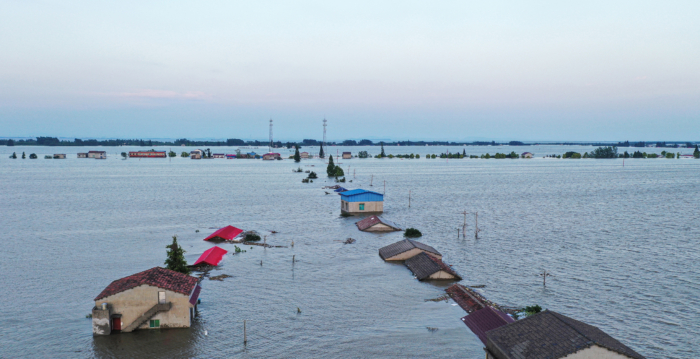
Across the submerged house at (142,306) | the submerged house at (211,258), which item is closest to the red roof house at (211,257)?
the submerged house at (211,258)

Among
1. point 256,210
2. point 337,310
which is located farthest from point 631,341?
point 256,210

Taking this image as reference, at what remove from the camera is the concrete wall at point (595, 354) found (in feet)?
72.3

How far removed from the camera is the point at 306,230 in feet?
209

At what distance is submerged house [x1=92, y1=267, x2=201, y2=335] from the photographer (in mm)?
30375

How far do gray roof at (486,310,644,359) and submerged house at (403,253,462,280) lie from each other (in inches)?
560

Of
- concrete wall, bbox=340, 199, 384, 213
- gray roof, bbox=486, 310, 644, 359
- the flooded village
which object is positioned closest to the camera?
gray roof, bbox=486, 310, 644, 359

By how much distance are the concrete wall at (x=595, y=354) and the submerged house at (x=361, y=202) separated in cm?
5267

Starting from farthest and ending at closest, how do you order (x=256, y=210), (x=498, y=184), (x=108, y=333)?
(x=498, y=184) → (x=256, y=210) → (x=108, y=333)

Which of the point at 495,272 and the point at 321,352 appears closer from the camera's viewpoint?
the point at 321,352

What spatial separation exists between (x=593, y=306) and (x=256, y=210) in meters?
57.0

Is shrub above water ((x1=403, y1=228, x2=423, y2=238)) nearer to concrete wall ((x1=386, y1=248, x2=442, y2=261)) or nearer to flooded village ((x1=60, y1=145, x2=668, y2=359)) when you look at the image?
flooded village ((x1=60, y1=145, x2=668, y2=359))

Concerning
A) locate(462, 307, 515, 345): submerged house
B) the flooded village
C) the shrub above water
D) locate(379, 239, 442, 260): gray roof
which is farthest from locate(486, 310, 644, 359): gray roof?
the shrub above water

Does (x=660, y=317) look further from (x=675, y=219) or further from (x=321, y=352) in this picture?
(x=675, y=219)

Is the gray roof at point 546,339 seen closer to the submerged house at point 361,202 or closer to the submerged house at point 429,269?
the submerged house at point 429,269
